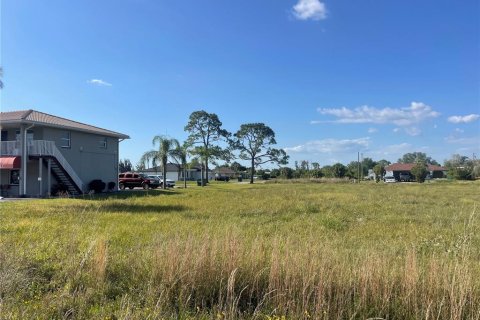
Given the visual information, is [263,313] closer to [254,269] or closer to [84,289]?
[254,269]

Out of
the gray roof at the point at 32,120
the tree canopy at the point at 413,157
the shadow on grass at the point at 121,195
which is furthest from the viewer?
the tree canopy at the point at 413,157

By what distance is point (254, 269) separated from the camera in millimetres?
5262

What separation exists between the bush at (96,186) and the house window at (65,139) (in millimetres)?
3632

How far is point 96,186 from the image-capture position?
3275 centimetres

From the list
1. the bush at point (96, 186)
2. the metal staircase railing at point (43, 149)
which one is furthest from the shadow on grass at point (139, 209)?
the bush at point (96, 186)

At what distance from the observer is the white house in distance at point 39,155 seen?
1064 inches

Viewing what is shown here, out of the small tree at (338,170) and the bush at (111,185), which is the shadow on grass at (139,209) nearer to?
the bush at (111,185)

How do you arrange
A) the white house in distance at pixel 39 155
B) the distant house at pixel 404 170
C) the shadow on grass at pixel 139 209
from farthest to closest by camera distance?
the distant house at pixel 404 170
the white house in distance at pixel 39 155
the shadow on grass at pixel 139 209

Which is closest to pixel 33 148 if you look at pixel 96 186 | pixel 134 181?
pixel 96 186

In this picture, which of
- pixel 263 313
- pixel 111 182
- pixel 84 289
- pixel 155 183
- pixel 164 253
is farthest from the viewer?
pixel 155 183

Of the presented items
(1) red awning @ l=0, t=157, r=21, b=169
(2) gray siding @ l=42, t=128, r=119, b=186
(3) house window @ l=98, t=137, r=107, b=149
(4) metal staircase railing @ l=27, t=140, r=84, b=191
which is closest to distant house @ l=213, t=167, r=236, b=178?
(2) gray siding @ l=42, t=128, r=119, b=186

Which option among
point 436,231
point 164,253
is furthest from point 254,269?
point 436,231

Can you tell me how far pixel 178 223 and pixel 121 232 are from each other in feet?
6.81

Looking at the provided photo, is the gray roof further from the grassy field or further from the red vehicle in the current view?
the grassy field
